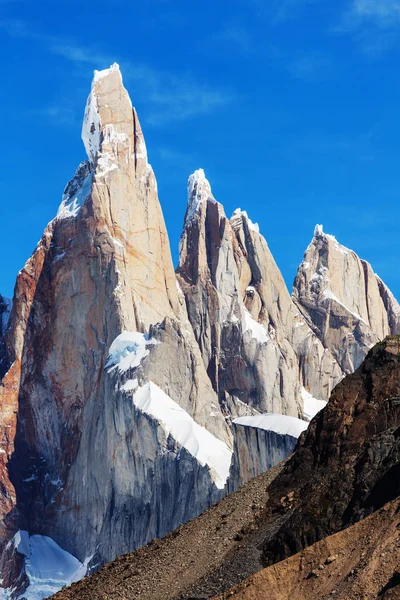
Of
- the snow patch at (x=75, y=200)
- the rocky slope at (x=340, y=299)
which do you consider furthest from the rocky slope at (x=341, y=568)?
the rocky slope at (x=340, y=299)

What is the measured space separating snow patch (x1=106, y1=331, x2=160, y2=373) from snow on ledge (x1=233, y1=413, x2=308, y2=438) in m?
12.7

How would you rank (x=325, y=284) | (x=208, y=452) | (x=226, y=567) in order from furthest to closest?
1. (x=325, y=284)
2. (x=208, y=452)
3. (x=226, y=567)

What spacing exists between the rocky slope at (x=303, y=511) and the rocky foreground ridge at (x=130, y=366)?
2789 inches

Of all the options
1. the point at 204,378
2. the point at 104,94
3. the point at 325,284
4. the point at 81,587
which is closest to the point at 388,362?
the point at 81,587

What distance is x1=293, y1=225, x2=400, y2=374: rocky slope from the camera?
17112cm

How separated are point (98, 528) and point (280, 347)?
3665cm

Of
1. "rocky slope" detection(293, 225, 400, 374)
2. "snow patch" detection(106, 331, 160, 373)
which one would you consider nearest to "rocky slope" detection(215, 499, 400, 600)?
"snow patch" detection(106, 331, 160, 373)

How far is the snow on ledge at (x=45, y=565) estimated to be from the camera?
12875cm

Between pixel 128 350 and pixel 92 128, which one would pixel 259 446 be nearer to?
pixel 128 350

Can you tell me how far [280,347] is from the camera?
514ft

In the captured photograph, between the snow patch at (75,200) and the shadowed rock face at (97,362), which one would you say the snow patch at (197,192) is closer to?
A: the shadowed rock face at (97,362)

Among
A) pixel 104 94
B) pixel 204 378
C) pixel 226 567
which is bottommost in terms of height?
pixel 226 567

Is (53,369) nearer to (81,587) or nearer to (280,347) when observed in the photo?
(280,347)

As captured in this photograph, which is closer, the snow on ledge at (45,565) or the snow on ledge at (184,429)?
the snow on ledge at (184,429)
